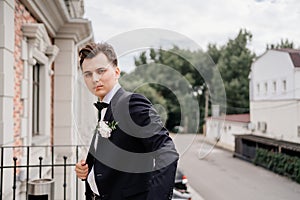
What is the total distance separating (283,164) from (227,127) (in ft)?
3.83

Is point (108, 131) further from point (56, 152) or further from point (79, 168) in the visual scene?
point (56, 152)

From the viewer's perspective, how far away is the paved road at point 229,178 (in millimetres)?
1797

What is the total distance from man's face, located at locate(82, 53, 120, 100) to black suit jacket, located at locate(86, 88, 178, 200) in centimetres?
5

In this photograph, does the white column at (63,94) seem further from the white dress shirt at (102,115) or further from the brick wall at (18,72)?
the white dress shirt at (102,115)

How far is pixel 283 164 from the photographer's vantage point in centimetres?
218

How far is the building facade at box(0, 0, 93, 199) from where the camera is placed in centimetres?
196

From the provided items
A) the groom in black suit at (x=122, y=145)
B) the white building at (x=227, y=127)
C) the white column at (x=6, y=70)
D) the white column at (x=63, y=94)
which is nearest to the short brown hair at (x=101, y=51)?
the groom in black suit at (x=122, y=145)

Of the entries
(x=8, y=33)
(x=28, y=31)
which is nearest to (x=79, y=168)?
(x=8, y=33)

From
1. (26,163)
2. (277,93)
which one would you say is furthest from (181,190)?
(277,93)

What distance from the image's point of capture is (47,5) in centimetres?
301

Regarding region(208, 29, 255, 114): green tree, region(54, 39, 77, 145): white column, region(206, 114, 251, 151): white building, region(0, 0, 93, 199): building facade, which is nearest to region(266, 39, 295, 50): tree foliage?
region(208, 29, 255, 114): green tree

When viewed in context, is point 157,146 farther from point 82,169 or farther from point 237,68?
point 237,68

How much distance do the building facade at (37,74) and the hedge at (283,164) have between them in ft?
5.30

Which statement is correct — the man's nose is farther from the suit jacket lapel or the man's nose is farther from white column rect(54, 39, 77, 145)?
white column rect(54, 39, 77, 145)
